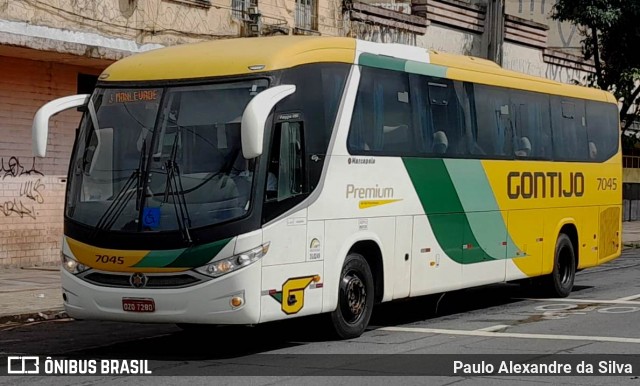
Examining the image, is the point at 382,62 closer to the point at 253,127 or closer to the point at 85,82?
the point at 253,127

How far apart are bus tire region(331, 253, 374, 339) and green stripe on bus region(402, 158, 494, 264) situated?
1449mm

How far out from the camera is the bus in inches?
433

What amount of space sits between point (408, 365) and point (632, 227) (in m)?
28.3

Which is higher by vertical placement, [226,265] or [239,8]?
[239,8]

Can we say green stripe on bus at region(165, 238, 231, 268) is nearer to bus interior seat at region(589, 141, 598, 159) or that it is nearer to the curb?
the curb

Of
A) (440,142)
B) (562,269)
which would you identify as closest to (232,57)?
(440,142)

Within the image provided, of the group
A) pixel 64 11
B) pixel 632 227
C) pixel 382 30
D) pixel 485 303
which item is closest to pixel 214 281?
pixel 485 303

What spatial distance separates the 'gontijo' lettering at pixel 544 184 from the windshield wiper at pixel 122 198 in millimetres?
6163

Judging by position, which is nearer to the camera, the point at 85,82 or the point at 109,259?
the point at 109,259

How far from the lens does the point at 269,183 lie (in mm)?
11289

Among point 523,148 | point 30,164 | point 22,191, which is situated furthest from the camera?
point 30,164

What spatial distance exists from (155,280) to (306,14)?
1555 cm

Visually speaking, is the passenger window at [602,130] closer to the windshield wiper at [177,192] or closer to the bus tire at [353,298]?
the bus tire at [353,298]

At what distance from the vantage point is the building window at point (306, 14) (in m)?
25.5
